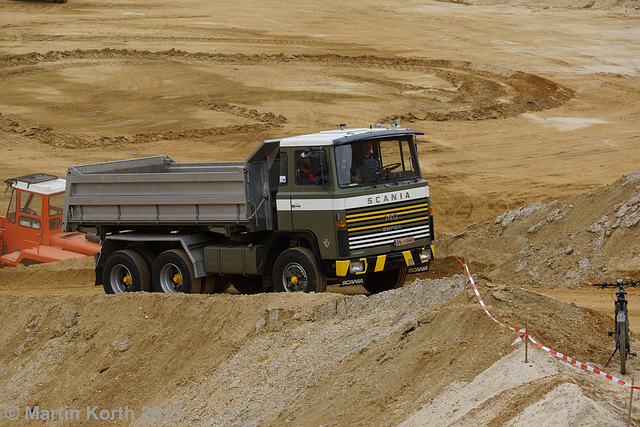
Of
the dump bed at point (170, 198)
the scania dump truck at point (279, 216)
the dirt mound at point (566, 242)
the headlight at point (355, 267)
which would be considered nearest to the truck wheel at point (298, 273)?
the scania dump truck at point (279, 216)

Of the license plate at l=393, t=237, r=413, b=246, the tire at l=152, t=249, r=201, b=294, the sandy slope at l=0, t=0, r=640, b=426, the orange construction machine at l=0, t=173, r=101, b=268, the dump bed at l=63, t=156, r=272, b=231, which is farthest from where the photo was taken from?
the orange construction machine at l=0, t=173, r=101, b=268

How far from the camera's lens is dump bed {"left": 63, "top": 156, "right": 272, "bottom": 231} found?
1232 centimetres

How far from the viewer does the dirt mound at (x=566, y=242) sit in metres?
14.2

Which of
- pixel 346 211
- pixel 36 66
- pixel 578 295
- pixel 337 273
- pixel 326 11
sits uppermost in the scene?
pixel 326 11

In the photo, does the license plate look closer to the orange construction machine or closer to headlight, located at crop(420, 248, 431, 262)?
headlight, located at crop(420, 248, 431, 262)

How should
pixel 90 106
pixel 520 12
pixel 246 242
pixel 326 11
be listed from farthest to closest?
pixel 520 12, pixel 326 11, pixel 90 106, pixel 246 242

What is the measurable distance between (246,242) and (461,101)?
69.4 ft

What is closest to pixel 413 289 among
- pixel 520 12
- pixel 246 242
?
pixel 246 242

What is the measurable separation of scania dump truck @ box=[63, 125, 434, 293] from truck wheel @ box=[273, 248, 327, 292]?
17 mm

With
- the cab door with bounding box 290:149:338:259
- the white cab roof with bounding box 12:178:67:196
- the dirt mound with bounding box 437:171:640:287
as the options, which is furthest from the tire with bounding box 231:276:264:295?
the white cab roof with bounding box 12:178:67:196

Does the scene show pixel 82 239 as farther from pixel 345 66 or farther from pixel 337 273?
pixel 345 66

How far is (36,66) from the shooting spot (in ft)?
114

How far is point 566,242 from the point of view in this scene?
15.1 meters

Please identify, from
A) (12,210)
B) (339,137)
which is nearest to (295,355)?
(339,137)
